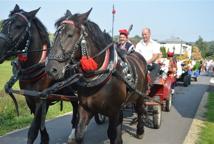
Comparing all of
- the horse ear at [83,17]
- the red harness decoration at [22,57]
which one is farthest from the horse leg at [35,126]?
the horse ear at [83,17]

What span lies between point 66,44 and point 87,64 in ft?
1.63

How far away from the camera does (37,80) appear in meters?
6.09

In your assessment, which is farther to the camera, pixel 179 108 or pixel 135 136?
pixel 179 108

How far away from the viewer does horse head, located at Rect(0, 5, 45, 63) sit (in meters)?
5.80

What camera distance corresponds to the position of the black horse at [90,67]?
15.8ft

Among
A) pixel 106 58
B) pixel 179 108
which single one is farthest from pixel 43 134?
pixel 179 108

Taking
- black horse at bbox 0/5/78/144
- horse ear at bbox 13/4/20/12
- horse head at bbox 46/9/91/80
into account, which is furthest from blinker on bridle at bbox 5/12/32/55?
horse head at bbox 46/9/91/80

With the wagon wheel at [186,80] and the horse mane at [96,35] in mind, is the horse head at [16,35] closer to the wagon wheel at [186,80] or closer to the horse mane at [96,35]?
the horse mane at [96,35]

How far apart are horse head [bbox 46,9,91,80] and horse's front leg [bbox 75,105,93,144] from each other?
2.94ft

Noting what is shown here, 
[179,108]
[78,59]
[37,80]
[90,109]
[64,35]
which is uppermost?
[64,35]

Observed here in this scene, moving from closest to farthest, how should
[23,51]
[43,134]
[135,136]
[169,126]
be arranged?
[23,51] → [43,134] → [135,136] → [169,126]

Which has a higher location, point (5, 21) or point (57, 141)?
point (5, 21)

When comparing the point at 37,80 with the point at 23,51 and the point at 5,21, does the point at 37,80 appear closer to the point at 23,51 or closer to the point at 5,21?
the point at 23,51

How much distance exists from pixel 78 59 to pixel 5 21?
1623 mm
